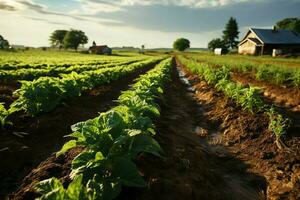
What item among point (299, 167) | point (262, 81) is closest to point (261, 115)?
point (299, 167)

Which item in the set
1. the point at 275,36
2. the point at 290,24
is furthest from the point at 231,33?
the point at 275,36

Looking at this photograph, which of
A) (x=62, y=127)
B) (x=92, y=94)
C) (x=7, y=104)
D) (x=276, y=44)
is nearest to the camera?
(x=62, y=127)

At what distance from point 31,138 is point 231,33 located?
83.3 meters

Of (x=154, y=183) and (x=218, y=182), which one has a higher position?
(x=154, y=183)

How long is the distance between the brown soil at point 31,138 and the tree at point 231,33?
79.7 meters

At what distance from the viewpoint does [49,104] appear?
6.80 meters

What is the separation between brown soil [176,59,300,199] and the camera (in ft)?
13.8

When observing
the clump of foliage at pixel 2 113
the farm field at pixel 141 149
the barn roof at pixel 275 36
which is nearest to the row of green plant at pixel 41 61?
the farm field at pixel 141 149

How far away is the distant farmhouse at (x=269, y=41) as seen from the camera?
4822 cm

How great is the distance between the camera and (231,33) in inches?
3250

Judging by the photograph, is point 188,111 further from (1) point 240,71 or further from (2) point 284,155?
(1) point 240,71

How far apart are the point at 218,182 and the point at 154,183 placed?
139 cm

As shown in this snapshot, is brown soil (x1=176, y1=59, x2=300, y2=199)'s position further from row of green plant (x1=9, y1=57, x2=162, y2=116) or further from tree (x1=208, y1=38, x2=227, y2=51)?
tree (x1=208, y1=38, x2=227, y2=51)

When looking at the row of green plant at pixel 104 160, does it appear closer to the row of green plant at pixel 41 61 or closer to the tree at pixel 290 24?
the row of green plant at pixel 41 61
